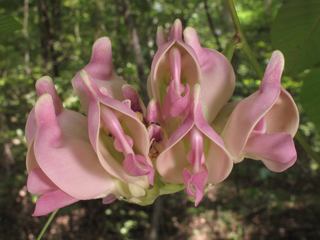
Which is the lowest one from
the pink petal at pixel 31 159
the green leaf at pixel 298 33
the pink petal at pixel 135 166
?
the green leaf at pixel 298 33

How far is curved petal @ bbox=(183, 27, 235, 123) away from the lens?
0.45 meters

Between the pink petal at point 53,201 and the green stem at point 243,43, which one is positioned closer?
the pink petal at point 53,201

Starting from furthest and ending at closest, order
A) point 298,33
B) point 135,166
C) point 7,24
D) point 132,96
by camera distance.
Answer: point 298,33 < point 7,24 < point 132,96 < point 135,166

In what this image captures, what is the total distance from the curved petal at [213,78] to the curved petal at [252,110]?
6 centimetres

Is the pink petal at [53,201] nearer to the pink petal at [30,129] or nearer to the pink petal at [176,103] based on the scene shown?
the pink petal at [30,129]

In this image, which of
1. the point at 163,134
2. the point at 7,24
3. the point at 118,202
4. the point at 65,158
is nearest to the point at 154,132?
the point at 163,134

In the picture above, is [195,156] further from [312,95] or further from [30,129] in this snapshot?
[312,95]

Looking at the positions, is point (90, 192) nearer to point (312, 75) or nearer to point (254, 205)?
point (312, 75)

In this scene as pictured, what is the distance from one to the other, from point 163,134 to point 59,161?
0.15 metres

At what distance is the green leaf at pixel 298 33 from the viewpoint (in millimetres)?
811

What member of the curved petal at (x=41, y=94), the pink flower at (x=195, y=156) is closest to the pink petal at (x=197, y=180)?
the pink flower at (x=195, y=156)

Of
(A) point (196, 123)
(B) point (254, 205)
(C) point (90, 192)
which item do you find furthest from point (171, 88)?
(B) point (254, 205)

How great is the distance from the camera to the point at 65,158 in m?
0.38

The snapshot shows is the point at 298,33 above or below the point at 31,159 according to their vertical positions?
below
